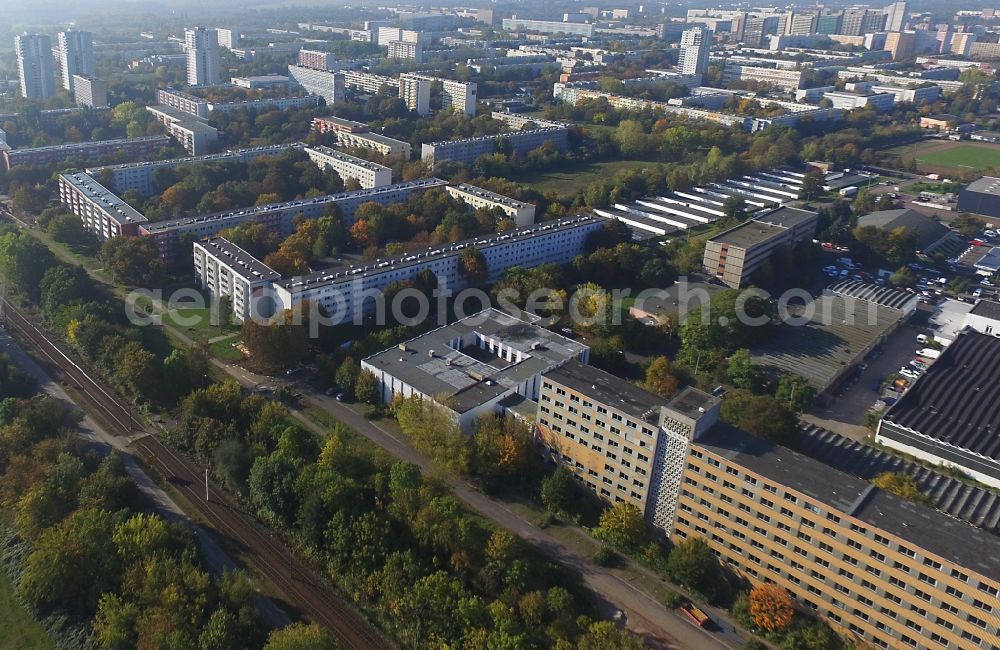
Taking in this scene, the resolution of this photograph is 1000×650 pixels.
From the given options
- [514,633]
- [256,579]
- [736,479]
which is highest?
[736,479]

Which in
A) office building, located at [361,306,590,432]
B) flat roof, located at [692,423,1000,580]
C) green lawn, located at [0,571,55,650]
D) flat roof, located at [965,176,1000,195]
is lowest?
green lawn, located at [0,571,55,650]

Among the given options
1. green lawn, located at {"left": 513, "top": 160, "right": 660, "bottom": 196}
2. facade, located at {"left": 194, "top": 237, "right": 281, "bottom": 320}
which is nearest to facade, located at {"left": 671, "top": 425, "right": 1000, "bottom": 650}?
facade, located at {"left": 194, "top": 237, "right": 281, "bottom": 320}

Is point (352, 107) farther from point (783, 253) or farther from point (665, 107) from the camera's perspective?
point (783, 253)

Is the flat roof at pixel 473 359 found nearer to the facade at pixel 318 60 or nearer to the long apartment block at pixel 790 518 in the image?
the long apartment block at pixel 790 518

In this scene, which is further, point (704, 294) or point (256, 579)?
point (704, 294)

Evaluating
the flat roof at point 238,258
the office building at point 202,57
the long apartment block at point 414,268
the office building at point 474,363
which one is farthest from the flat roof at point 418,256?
the office building at point 202,57

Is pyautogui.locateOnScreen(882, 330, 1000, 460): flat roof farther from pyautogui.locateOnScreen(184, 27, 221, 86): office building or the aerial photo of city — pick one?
pyautogui.locateOnScreen(184, 27, 221, 86): office building

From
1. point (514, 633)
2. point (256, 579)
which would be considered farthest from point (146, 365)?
point (514, 633)
